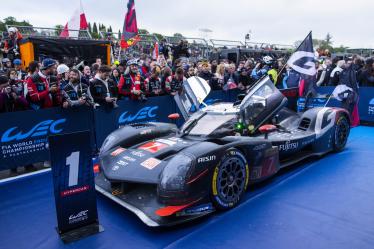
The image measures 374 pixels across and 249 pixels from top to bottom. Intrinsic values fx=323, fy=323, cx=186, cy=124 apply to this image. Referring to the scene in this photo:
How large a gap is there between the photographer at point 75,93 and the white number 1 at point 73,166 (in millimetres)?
2959

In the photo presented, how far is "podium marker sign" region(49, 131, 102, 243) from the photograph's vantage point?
3.37m

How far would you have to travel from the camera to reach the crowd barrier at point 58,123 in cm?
561

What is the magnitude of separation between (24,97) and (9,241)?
3.26 meters

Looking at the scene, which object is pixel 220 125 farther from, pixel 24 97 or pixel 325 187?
pixel 24 97

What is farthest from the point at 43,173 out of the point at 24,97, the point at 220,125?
the point at 220,125

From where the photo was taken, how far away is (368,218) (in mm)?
3801

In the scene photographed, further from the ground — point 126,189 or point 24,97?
point 24,97

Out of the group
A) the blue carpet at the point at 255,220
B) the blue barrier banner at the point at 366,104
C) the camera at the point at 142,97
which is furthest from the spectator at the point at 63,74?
the blue barrier banner at the point at 366,104

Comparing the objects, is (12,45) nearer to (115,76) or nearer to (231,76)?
(115,76)

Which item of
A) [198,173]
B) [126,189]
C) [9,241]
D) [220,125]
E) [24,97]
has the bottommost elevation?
[9,241]

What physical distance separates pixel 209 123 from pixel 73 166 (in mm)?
2251

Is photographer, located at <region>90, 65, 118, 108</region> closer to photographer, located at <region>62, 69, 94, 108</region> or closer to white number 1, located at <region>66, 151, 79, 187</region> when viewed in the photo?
photographer, located at <region>62, 69, 94, 108</region>

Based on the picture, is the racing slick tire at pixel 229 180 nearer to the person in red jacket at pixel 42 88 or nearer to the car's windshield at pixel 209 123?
the car's windshield at pixel 209 123

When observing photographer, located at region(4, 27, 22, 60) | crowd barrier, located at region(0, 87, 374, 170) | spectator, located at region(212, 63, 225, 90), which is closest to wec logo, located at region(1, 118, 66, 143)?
crowd barrier, located at region(0, 87, 374, 170)
